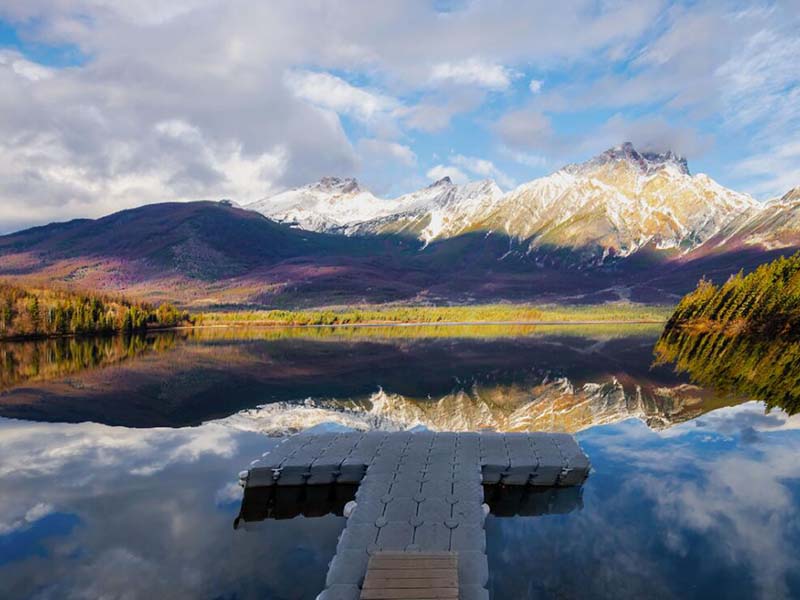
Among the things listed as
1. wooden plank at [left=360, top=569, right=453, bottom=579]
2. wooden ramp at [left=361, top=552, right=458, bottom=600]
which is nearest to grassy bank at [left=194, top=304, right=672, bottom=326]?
wooden ramp at [left=361, top=552, right=458, bottom=600]

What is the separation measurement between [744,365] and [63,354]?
76.5 m

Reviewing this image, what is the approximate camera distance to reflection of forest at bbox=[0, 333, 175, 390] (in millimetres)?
53875

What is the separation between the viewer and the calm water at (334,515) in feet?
48.6

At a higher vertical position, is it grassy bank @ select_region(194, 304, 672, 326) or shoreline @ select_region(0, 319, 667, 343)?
grassy bank @ select_region(194, 304, 672, 326)

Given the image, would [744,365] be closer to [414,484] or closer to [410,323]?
[414,484]

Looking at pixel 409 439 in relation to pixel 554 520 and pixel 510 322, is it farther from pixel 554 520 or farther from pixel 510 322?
pixel 510 322

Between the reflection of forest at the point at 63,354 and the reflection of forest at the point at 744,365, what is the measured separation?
5773 centimetres

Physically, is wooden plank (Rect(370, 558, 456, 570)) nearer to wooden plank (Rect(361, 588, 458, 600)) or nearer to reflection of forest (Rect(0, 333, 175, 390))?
wooden plank (Rect(361, 588, 458, 600))

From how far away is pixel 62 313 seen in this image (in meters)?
98.0

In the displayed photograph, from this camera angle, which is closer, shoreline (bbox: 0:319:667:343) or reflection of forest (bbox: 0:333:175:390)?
reflection of forest (bbox: 0:333:175:390)

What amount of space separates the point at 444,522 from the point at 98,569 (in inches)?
383

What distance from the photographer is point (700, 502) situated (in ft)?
63.4

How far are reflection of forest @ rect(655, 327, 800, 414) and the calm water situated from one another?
1.32 m

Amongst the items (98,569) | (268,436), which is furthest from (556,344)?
(98,569)
